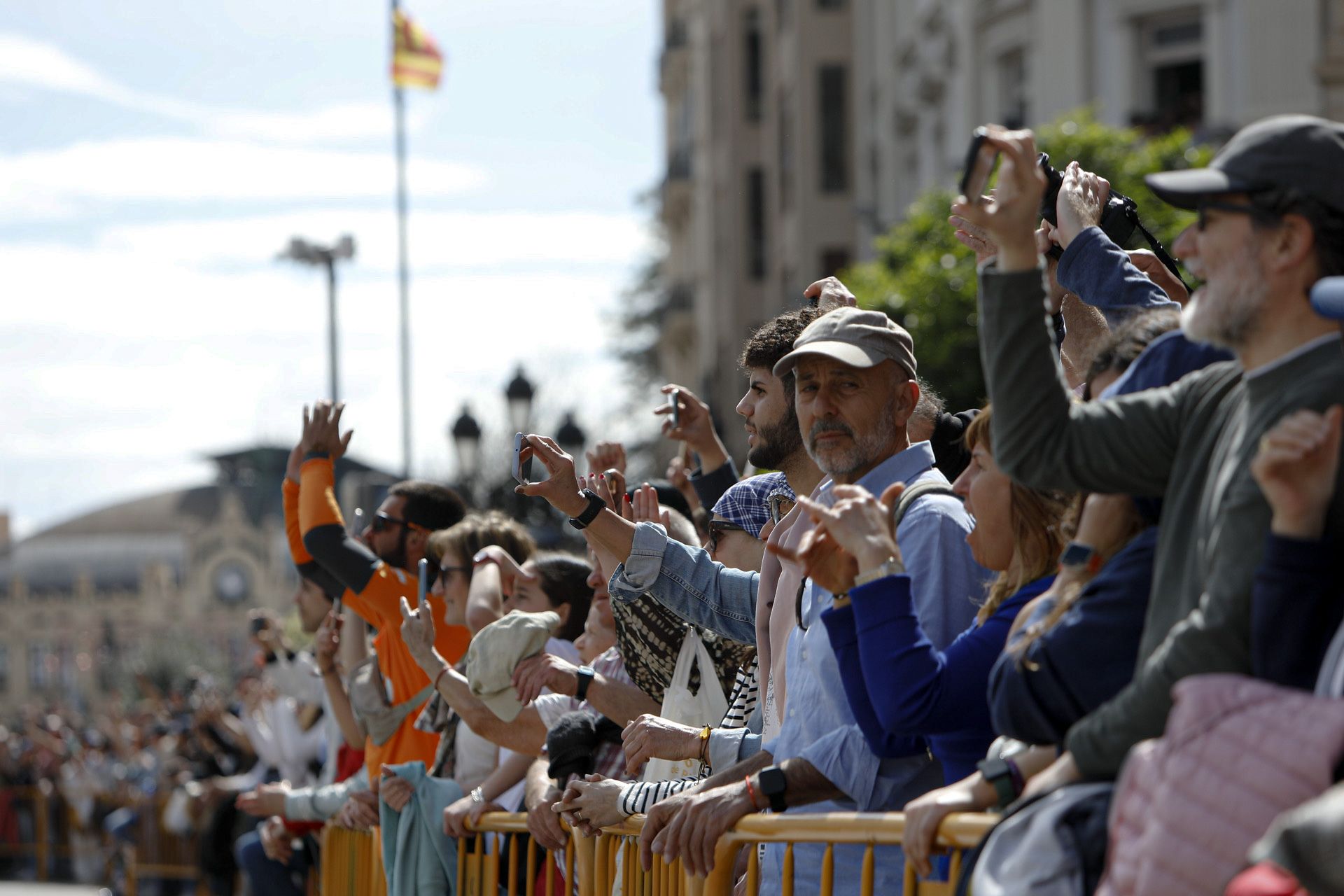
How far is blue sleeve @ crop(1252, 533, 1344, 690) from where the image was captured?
9.47 feet

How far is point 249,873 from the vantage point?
10.1m

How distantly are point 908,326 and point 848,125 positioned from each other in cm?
2047

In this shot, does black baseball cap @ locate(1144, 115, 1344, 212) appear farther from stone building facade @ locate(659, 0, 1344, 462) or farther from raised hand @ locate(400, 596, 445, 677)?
stone building facade @ locate(659, 0, 1344, 462)

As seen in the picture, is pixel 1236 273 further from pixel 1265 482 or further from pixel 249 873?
pixel 249 873

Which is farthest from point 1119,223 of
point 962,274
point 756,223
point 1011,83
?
point 756,223

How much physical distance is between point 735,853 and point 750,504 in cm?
170

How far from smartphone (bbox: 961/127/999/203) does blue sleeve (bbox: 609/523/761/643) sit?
2196 millimetres

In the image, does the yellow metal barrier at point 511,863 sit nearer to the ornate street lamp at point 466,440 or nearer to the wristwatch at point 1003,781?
the wristwatch at point 1003,781

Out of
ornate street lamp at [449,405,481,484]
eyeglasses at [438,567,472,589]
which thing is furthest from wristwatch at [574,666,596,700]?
ornate street lamp at [449,405,481,484]

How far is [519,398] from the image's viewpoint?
57.8ft

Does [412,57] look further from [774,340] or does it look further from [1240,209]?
[1240,209]

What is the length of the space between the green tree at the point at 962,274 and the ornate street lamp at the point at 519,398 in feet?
10.8

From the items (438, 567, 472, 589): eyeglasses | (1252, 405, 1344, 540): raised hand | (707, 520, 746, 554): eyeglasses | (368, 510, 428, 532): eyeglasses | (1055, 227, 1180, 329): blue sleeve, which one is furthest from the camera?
(368, 510, 428, 532): eyeglasses

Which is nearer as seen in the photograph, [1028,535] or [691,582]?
[1028,535]
